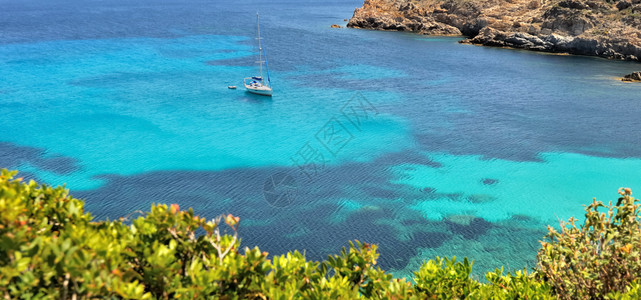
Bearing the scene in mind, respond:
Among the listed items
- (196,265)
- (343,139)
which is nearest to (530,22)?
(343,139)

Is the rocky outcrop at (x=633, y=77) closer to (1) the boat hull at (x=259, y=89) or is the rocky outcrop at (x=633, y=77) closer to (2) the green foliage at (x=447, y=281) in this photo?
(1) the boat hull at (x=259, y=89)

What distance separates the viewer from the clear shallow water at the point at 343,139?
21812 millimetres

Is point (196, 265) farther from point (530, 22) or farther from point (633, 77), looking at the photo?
point (530, 22)

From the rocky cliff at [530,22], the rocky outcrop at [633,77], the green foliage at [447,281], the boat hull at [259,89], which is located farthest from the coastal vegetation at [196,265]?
the rocky cliff at [530,22]

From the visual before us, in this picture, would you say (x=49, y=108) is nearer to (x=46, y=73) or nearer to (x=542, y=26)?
(x=46, y=73)

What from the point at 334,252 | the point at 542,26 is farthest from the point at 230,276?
the point at 542,26

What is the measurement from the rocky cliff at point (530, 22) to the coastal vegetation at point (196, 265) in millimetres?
58975

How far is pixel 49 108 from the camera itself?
37.6 meters

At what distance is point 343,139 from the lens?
32.8 meters

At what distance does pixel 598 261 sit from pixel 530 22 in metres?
66.9

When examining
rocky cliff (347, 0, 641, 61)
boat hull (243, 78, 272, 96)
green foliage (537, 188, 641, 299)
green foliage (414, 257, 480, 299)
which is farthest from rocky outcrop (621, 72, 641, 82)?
green foliage (414, 257, 480, 299)

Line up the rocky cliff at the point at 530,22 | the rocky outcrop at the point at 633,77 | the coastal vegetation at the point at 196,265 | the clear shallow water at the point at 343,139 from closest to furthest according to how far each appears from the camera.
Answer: the coastal vegetation at the point at 196,265
the clear shallow water at the point at 343,139
the rocky outcrop at the point at 633,77
the rocky cliff at the point at 530,22

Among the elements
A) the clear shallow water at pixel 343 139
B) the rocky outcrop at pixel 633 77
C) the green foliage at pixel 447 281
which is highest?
the green foliage at pixel 447 281

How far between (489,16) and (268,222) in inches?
2444
